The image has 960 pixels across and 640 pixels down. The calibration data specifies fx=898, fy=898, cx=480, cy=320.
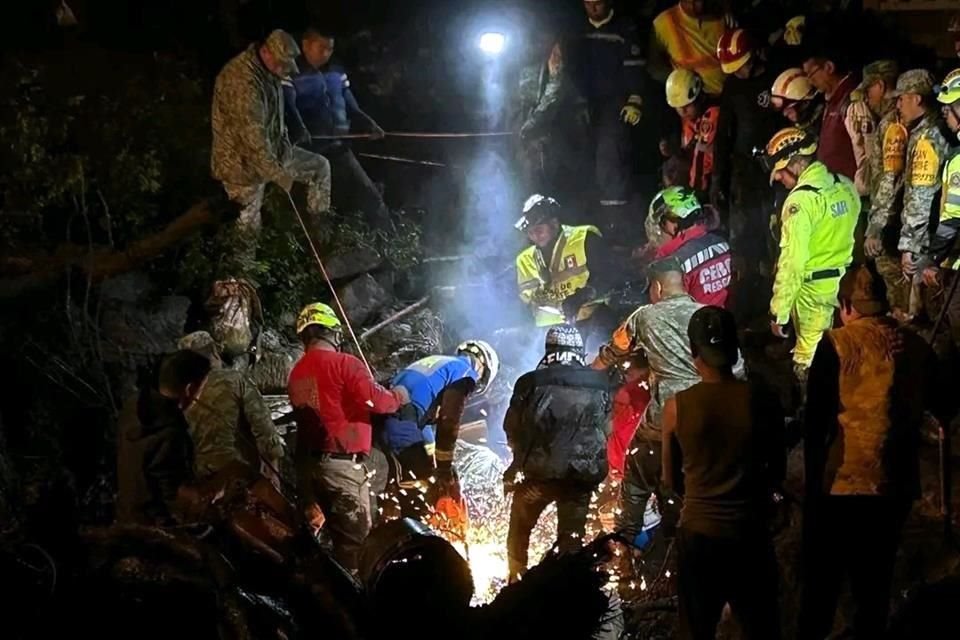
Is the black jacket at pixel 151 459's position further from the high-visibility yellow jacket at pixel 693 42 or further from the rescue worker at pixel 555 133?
the rescue worker at pixel 555 133

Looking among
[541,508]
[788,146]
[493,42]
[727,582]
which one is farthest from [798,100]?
[493,42]

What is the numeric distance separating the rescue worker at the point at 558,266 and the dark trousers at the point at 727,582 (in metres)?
6.34

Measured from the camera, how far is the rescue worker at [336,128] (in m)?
13.5

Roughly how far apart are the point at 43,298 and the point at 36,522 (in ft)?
27.7

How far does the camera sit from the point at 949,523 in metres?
5.85

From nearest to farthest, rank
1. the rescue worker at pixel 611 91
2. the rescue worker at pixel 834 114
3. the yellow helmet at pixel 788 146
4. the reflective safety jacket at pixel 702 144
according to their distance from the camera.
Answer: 1. the yellow helmet at pixel 788 146
2. the rescue worker at pixel 834 114
3. the reflective safety jacket at pixel 702 144
4. the rescue worker at pixel 611 91

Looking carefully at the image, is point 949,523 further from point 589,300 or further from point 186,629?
point 589,300

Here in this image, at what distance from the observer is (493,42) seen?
15383 millimetres

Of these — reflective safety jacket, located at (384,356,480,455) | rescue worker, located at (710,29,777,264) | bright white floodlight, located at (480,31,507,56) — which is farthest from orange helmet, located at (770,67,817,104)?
bright white floodlight, located at (480,31,507,56)

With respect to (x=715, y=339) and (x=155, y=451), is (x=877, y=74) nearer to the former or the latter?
(x=715, y=339)

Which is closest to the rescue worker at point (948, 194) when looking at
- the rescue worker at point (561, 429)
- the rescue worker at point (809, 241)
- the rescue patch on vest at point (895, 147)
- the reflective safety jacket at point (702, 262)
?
the rescue patch on vest at point (895, 147)

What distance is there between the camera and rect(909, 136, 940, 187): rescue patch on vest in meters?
7.81

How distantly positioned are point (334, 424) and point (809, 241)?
16.0 ft

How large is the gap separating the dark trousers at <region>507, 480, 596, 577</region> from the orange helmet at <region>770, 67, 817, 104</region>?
4996mm
